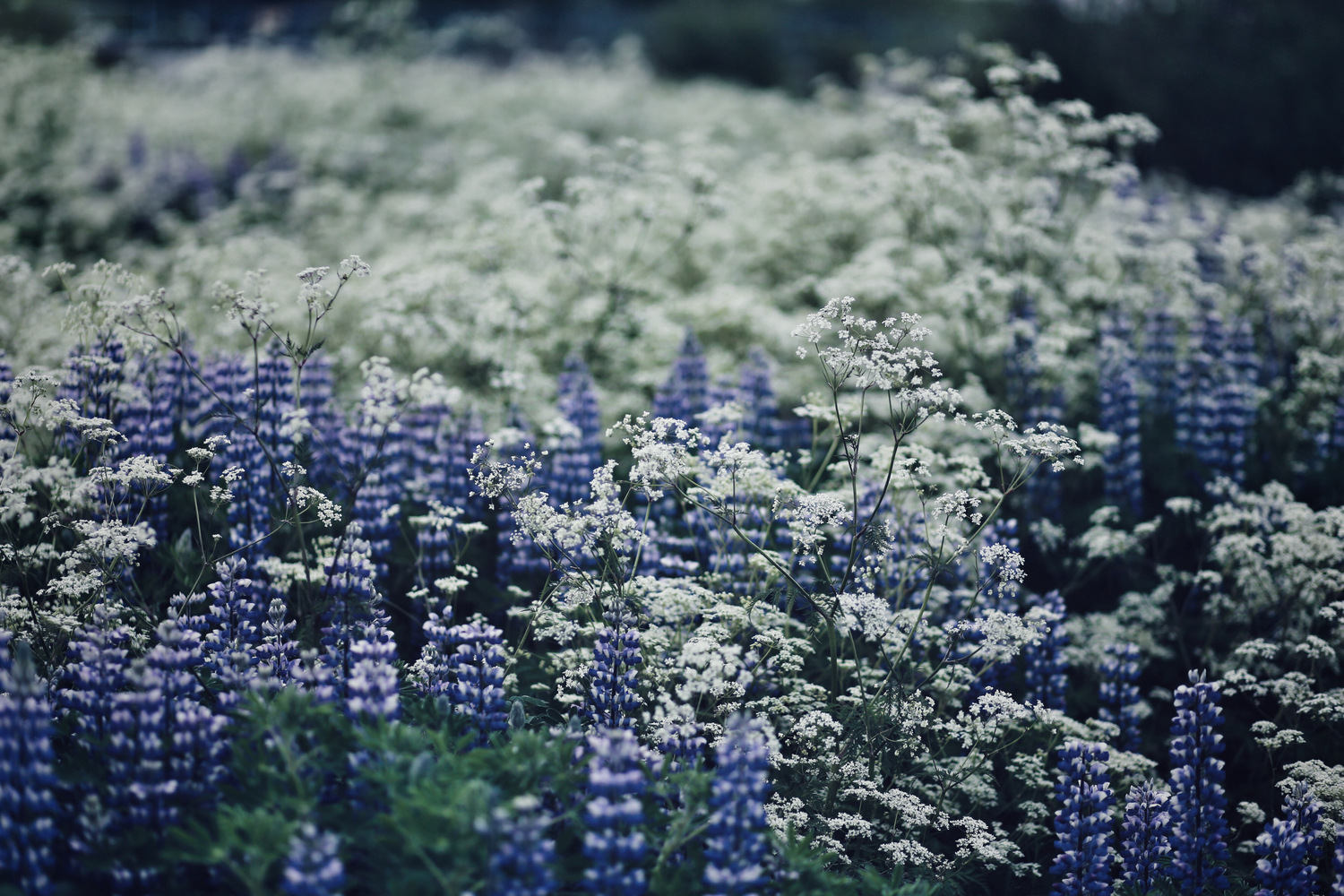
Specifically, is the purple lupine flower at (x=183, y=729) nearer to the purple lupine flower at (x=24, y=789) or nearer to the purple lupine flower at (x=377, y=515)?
the purple lupine flower at (x=24, y=789)

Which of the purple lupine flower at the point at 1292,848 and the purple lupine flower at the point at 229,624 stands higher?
the purple lupine flower at the point at 229,624

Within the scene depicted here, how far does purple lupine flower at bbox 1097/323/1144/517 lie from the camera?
273 inches

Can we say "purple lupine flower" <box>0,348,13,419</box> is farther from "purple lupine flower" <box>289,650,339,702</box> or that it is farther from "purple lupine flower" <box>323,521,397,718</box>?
"purple lupine flower" <box>289,650,339,702</box>

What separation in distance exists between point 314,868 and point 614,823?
99cm

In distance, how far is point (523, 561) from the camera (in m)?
5.72

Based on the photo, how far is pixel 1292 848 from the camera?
3920 mm

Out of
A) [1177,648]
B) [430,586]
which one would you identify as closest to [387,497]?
[430,586]

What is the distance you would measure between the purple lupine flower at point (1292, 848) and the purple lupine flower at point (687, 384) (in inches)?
162

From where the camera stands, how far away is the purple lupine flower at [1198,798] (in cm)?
421

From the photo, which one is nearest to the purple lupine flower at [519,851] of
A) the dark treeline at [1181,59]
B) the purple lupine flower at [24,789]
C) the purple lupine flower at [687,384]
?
the purple lupine flower at [24,789]

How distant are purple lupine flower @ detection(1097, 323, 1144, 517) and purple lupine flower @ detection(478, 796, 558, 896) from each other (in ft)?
17.7

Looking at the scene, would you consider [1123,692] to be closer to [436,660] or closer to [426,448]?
[436,660]

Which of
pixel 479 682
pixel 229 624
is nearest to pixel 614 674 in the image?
pixel 479 682

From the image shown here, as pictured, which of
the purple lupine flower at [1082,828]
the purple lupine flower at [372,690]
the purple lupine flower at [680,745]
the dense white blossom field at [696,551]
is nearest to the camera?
the dense white blossom field at [696,551]
